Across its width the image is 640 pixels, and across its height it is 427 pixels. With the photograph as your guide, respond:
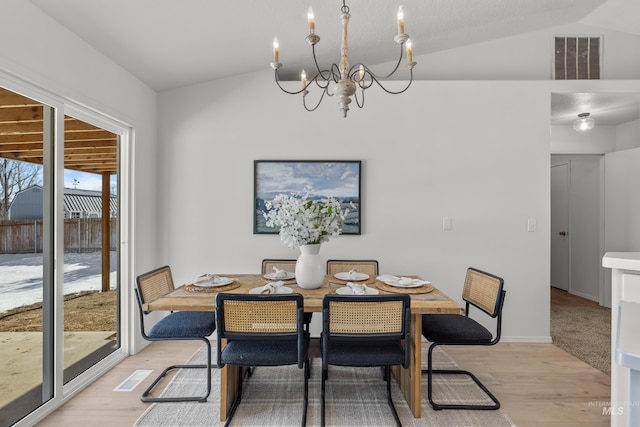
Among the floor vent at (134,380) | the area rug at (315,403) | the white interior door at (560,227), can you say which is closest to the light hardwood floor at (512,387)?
the floor vent at (134,380)

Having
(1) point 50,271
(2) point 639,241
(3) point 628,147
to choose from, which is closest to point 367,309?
A: (1) point 50,271

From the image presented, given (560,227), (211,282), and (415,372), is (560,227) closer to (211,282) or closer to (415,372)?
(415,372)

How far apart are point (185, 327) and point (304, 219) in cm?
109

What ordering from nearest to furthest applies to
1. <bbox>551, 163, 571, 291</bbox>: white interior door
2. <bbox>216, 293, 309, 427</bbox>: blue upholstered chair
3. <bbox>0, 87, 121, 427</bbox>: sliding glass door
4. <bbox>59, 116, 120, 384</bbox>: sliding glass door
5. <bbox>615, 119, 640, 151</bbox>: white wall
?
<bbox>216, 293, 309, 427</bbox>: blue upholstered chair → <bbox>0, 87, 121, 427</bbox>: sliding glass door → <bbox>59, 116, 120, 384</bbox>: sliding glass door → <bbox>615, 119, 640, 151</bbox>: white wall → <bbox>551, 163, 571, 291</bbox>: white interior door

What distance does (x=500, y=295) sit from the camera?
2080mm

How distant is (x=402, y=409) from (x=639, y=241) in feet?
12.1

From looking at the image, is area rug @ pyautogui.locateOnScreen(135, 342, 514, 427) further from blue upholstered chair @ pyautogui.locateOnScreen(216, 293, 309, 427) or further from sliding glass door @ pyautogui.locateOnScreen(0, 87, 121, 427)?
sliding glass door @ pyautogui.locateOnScreen(0, 87, 121, 427)

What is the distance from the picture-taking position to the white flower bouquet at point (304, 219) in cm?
Answer: 211

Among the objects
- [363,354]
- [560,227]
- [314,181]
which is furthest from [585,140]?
[363,354]

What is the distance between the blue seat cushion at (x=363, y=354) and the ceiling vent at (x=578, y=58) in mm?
3243

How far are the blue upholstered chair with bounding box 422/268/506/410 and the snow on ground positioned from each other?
2.41 meters

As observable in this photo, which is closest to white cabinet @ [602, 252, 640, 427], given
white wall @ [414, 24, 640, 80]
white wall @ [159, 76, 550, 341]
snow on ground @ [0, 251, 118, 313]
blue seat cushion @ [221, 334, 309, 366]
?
blue seat cushion @ [221, 334, 309, 366]

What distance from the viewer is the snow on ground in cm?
182

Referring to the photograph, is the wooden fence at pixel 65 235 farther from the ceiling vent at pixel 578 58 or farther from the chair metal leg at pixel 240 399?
the ceiling vent at pixel 578 58
